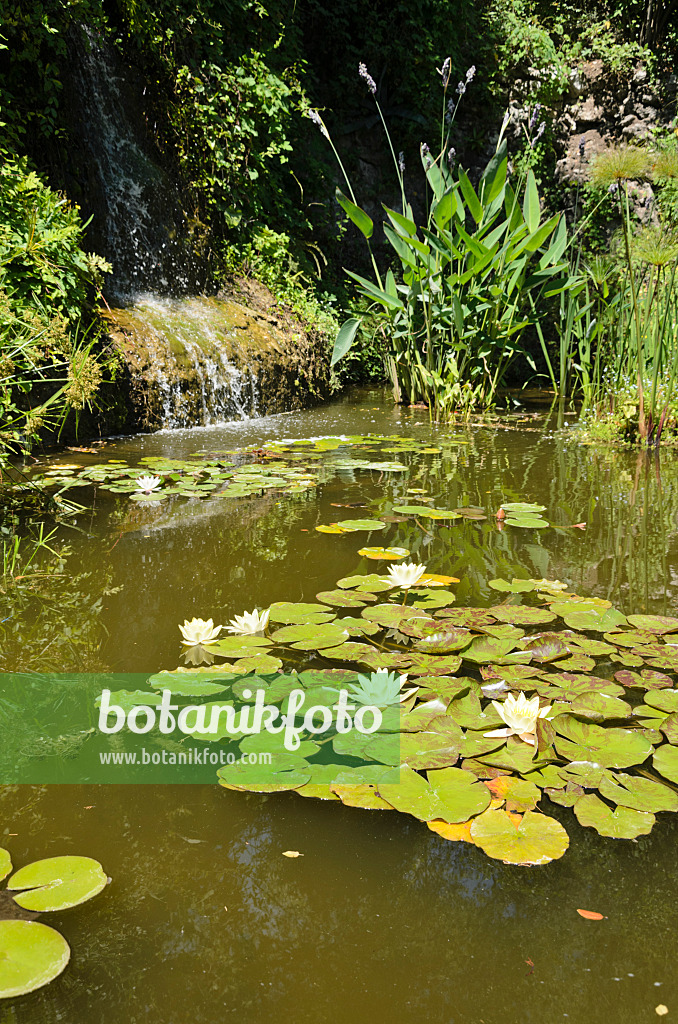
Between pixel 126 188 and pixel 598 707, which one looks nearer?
pixel 598 707

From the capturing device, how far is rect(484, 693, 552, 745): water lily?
1.04m

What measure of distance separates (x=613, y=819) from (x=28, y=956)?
2.24 ft

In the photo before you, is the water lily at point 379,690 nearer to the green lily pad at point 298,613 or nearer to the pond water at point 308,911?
the pond water at point 308,911

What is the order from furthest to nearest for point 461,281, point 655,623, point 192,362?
point 192,362
point 461,281
point 655,623

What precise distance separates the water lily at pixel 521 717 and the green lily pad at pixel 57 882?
57 centimetres

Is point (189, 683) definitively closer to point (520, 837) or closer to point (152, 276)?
point (520, 837)

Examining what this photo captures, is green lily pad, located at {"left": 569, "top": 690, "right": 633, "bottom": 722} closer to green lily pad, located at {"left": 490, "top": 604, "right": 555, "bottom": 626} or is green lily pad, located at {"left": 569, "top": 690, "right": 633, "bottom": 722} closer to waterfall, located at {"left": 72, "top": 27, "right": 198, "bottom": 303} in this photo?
green lily pad, located at {"left": 490, "top": 604, "right": 555, "bottom": 626}

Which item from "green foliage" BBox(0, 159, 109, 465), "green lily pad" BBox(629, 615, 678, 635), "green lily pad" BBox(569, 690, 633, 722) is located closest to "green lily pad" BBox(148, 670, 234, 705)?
"green lily pad" BBox(569, 690, 633, 722)

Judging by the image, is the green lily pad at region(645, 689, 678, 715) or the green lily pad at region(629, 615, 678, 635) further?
the green lily pad at region(629, 615, 678, 635)

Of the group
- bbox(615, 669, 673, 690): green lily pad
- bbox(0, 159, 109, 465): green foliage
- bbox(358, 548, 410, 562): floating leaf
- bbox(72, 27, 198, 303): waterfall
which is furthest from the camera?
bbox(72, 27, 198, 303): waterfall

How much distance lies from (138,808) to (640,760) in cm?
69

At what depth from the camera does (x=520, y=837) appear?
87 cm

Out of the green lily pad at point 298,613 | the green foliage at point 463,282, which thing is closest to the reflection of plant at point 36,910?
the green lily pad at point 298,613

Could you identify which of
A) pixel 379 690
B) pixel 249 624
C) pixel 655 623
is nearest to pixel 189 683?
pixel 249 624
